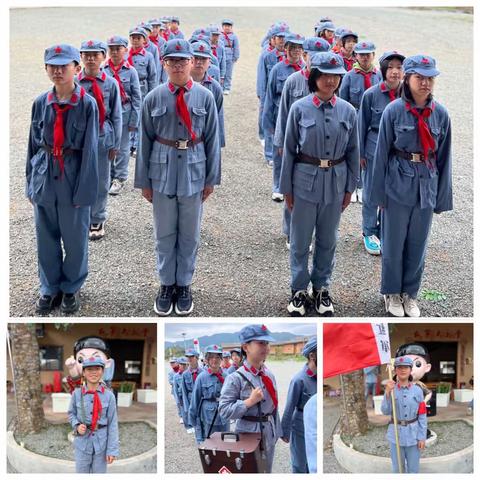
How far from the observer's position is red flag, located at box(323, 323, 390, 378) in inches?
158

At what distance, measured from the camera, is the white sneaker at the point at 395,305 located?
16.3 ft

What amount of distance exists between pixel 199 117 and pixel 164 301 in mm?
1537

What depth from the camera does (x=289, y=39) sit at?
758 cm

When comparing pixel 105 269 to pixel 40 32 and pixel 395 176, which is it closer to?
pixel 395 176

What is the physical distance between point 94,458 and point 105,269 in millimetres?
1947

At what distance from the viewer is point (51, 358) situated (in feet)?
13.4

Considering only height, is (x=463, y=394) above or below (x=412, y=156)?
below

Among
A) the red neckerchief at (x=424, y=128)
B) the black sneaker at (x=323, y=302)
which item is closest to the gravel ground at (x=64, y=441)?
the black sneaker at (x=323, y=302)

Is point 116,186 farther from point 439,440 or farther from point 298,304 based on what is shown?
point 439,440

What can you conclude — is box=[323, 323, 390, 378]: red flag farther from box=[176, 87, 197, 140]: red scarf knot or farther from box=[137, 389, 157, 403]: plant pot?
box=[176, 87, 197, 140]: red scarf knot

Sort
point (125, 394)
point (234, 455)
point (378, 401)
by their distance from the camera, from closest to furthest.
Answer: point (234, 455)
point (125, 394)
point (378, 401)

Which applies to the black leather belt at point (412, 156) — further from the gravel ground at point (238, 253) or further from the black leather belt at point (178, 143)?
the black leather belt at point (178, 143)

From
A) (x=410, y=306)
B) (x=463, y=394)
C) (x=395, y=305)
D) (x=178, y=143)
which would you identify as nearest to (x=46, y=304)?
(x=178, y=143)

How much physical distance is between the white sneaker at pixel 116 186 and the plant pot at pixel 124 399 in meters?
3.84
